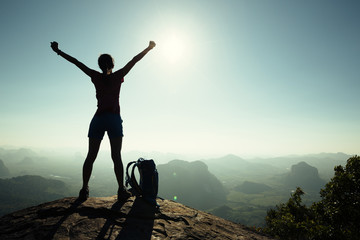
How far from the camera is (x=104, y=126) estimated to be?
5.59 m

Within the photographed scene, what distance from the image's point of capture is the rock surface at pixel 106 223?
382cm

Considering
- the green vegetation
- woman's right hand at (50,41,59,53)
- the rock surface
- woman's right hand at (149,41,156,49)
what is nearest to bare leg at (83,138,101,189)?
the rock surface

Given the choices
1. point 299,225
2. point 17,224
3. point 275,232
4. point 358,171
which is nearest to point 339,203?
point 358,171

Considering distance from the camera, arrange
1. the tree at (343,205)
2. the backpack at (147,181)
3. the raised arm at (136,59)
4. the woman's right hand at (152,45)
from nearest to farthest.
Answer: the raised arm at (136,59) → the woman's right hand at (152,45) → the backpack at (147,181) → the tree at (343,205)

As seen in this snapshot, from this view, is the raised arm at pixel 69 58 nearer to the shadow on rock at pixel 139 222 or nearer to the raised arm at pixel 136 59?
the raised arm at pixel 136 59

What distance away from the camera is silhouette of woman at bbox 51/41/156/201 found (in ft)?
18.2

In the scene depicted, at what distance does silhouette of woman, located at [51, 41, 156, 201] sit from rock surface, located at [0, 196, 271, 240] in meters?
0.94

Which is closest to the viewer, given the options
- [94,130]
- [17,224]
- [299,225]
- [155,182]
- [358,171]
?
[17,224]

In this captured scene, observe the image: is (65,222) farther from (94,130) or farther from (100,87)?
(100,87)

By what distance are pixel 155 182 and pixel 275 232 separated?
2104cm

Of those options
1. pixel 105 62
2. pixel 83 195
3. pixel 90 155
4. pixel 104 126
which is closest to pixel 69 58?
pixel 105 62

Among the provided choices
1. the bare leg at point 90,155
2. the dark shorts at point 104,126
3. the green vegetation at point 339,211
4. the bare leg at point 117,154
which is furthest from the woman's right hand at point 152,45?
the green vegetation at point 339,211

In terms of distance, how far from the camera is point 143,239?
13.4ft

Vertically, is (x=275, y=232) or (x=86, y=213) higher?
(x=86, y=213)
